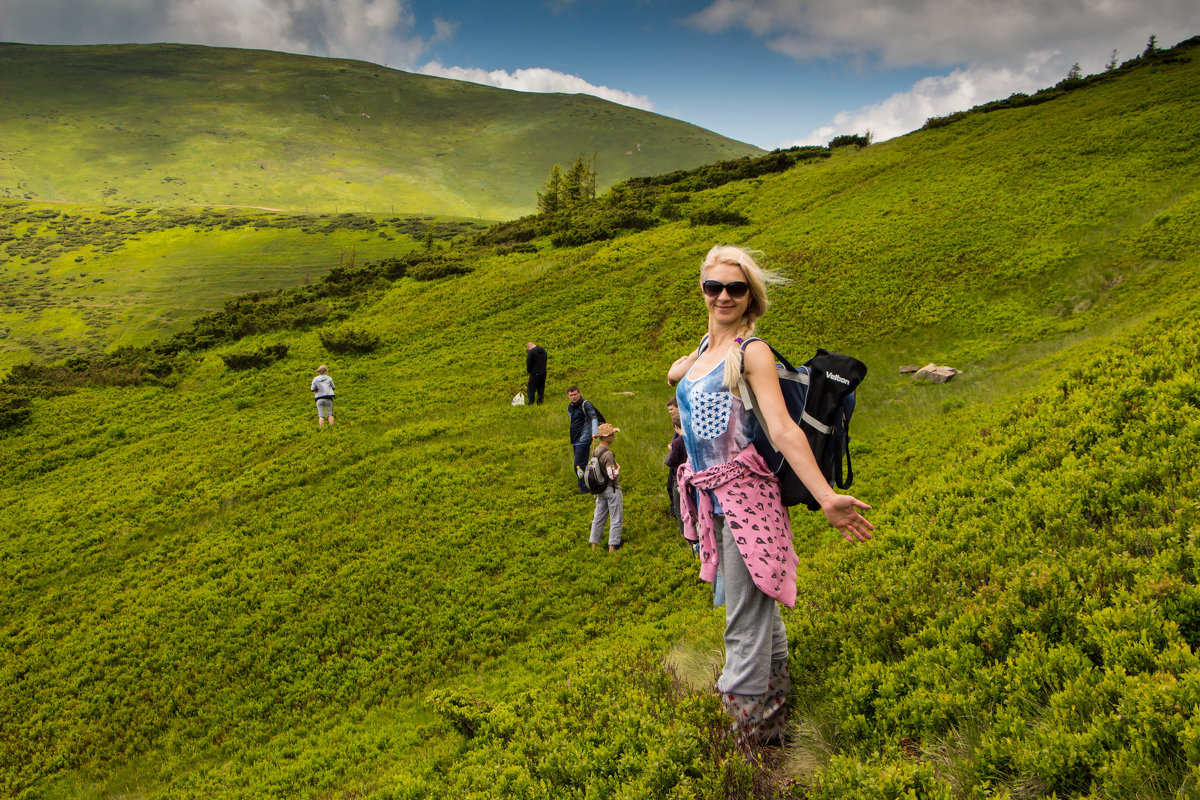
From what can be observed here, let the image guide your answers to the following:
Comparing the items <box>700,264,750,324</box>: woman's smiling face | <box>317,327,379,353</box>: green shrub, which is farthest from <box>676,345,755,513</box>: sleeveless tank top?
<box>317,327,379,353</box>: green shrub

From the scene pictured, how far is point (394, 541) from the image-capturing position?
44.9 feet

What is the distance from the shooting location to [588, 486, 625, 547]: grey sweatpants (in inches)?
472

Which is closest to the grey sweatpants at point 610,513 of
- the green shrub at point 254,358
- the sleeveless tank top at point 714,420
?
the sleeveless tank top at point 714,420

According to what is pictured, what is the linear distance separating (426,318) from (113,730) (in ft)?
78.5

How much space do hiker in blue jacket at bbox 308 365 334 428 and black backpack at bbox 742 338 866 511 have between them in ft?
Answer: 63.4

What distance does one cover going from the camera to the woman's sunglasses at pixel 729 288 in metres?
4.02

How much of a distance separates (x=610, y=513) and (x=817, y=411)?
8854 mm

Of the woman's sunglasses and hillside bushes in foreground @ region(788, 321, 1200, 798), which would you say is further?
the woman's sunglasses

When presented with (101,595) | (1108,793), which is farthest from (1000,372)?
(101,595)

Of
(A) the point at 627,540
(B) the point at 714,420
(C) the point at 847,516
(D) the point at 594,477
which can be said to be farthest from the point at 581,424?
(C) the point at 847,516

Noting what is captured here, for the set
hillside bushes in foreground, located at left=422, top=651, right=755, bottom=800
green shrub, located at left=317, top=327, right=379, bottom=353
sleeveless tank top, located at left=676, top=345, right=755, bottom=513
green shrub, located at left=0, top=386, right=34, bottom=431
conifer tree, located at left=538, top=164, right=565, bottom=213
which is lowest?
green shrub, located at left=0, top=386, right=34, bottom=431

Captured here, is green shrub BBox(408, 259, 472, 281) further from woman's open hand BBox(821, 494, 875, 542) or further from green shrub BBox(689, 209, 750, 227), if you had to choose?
woman's open hand BBox(821, 494, 875, 542)

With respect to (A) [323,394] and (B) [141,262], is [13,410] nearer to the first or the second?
(A) [323,394]

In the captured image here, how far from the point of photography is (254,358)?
26.8 m
